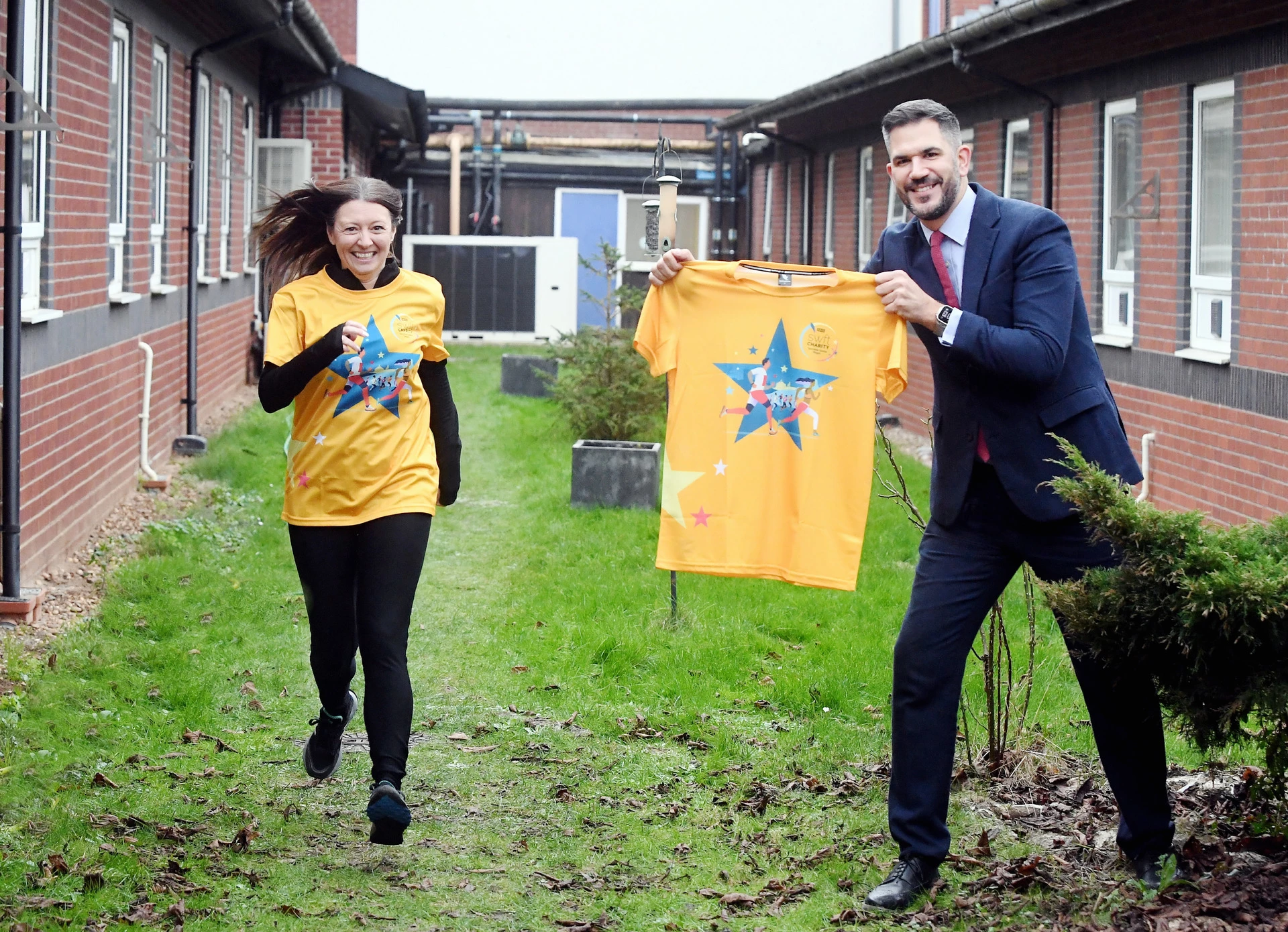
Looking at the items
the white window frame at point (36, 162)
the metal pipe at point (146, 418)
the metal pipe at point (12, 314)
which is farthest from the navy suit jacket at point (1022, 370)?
the metal pipe at point (146, 418)

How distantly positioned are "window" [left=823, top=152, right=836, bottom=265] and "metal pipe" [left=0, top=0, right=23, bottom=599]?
1573cm

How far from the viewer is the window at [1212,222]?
35.4 feet

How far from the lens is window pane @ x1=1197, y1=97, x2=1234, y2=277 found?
10805 mm

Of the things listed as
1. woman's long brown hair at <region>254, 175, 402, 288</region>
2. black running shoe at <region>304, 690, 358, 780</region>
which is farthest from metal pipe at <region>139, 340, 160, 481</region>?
black running shoe at <region>304, 690, 358, 780</region>

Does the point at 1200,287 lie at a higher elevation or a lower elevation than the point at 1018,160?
lower

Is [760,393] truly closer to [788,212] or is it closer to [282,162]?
[282,162]

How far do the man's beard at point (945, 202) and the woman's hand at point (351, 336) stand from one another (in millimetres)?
1635

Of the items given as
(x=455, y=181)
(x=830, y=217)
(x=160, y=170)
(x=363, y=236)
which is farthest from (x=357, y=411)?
(x=455, y=181)

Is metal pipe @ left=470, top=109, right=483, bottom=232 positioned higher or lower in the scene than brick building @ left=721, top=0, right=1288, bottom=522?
higher

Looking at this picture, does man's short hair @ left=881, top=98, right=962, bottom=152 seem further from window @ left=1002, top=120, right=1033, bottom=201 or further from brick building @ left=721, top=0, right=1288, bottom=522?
window @ left=1002, top=120, right=1033, bottom=201

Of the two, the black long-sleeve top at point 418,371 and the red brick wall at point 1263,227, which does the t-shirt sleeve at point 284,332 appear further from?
the red brick wall at point 1263,227

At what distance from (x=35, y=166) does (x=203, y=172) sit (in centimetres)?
672

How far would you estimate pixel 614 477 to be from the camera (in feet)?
38.6

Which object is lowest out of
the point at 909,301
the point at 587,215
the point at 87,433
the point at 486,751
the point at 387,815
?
the point at 486,751
